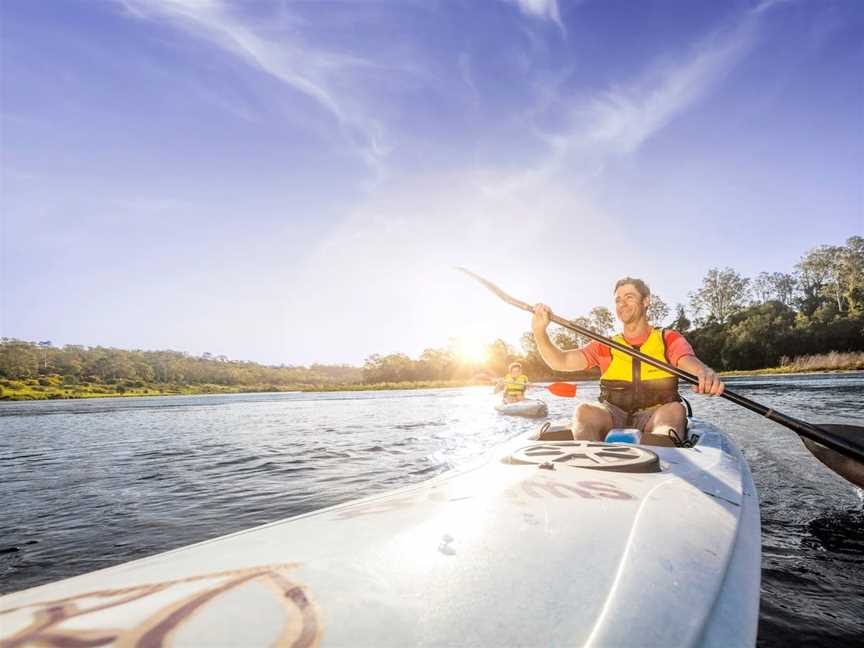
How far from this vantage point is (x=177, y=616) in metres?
1.10

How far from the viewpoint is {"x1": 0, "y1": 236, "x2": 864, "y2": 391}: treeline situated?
47719 mm

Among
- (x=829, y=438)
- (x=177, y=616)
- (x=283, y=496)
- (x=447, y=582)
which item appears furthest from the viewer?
(x=283, y=496)

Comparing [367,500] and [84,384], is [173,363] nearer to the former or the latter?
[84,384]

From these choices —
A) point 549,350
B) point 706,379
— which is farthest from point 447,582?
point 549,350

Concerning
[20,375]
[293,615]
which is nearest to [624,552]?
[293,615]

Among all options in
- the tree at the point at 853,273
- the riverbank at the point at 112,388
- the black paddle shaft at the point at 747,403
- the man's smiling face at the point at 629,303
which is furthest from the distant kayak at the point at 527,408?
the tree at the point at 853,273

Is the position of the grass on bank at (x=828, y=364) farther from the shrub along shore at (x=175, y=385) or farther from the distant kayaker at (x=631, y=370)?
the distant kayaker at (x=631, y=370)

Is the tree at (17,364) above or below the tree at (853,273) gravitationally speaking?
below

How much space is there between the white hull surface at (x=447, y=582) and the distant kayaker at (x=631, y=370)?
1.69 m

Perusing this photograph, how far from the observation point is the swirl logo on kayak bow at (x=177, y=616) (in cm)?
100

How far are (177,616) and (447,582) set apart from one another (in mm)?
699

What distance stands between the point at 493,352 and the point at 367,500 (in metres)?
75.9

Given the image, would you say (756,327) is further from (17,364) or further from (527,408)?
(17,364)

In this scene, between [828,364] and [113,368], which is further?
[113,368]
